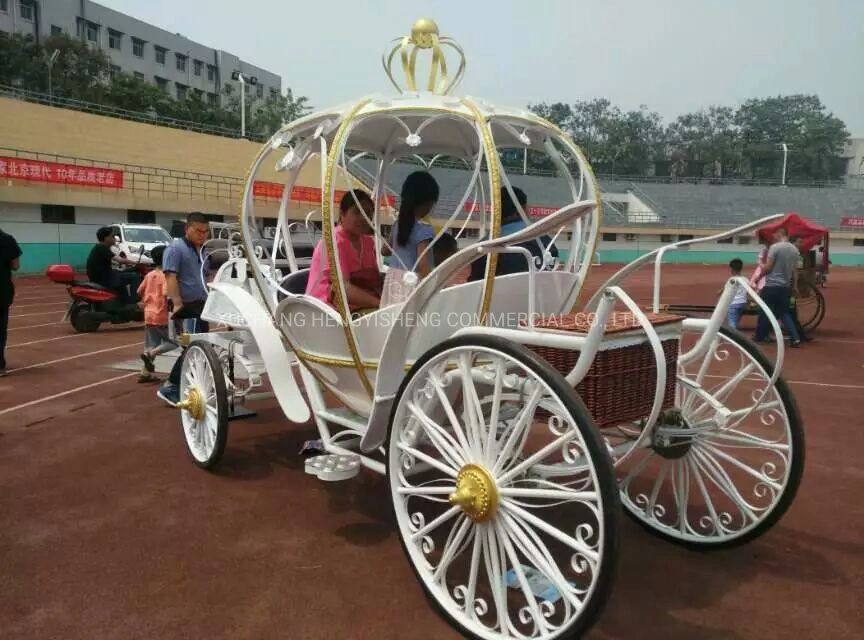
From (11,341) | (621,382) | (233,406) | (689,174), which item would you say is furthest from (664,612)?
(689,174)

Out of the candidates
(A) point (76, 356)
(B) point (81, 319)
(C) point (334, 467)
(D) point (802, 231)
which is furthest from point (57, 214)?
(C) point (334, 467)

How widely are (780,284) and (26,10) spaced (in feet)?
157

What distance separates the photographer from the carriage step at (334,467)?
354 centimetres

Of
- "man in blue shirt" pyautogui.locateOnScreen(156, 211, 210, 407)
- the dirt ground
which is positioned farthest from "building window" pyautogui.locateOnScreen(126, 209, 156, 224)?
the dirt ground

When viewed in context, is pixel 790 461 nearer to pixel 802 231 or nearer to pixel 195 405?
pixel 195 405

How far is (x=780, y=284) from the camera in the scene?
9922 mm

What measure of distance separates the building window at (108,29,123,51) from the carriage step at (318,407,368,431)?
52767 mm

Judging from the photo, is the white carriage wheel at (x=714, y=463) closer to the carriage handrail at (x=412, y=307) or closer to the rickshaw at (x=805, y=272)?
the carriage handrail at (x=412, y=307)

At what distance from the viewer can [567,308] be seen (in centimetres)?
383

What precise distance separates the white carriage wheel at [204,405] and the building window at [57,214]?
21398mm

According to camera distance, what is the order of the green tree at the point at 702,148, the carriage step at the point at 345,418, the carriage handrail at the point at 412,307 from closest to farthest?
1. the carriage handrail at the point at 412,307
2. the carriage step at the point at 345,418
3. the green tree at the point at 702,148

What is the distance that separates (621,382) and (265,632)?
1.72 meters

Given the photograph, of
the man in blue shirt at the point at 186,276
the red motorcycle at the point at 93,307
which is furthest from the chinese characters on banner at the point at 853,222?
the man in blue shirt at the point at 186,276

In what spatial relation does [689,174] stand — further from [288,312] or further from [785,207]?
[288,312]
